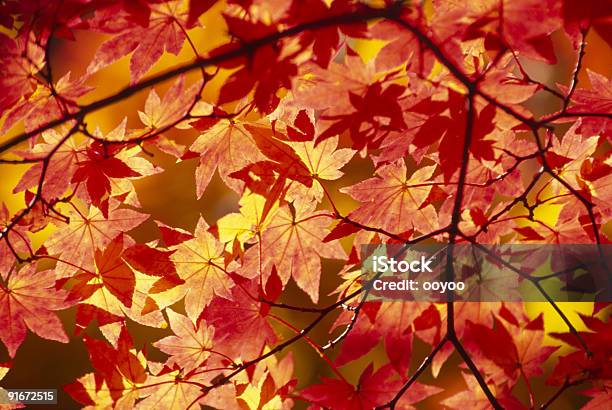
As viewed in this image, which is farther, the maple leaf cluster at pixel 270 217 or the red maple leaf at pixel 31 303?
the red maple leaf at pixel 31 303

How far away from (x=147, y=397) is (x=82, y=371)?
1910mm

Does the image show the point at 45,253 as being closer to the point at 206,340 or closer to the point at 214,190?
the point at 206,340

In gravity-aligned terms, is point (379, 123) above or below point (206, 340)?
above

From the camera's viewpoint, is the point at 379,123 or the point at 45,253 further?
the point at 45,253

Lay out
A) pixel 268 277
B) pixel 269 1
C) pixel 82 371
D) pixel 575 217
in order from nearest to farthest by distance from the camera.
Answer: pixel 269 1 < pixel 268 277 < pixel 575 217 < pixel 82 371

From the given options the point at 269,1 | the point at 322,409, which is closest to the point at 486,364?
the point at 322,409

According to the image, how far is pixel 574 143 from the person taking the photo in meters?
1.19

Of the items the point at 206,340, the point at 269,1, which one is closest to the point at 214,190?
the point at 206,340

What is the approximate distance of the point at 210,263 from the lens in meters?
1.16

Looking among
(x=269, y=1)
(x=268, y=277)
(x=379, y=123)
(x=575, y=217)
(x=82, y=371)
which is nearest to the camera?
(x=269, y=1)

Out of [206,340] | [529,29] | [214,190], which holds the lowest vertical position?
[206,340]

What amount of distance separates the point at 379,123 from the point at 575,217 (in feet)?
1.81

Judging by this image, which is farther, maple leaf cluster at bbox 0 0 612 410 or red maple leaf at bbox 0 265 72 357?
red maple leaf at bbox 0 265 72 357

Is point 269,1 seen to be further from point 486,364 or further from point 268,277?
point 486,364
